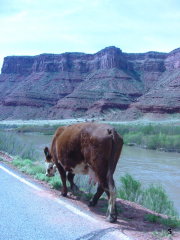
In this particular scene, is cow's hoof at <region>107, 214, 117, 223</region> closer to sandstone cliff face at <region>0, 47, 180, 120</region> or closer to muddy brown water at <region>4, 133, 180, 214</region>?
muddy brown water at <region>4, 133, 180, 214</region>

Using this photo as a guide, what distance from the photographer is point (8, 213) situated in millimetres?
6020

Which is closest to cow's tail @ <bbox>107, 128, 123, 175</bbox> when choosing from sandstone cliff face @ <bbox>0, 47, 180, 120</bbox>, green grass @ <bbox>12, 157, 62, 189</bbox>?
green grass @ <bbox>12, 157, 62, 189</bbox>

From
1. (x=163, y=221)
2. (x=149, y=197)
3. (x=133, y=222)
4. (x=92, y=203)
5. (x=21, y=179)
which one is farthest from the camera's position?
(x=21, y=179)

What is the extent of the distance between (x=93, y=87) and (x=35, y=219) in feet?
379

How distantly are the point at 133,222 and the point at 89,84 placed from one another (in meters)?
119

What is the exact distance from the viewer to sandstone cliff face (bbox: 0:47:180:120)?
106 metres

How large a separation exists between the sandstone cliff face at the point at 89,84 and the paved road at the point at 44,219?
8367 cm

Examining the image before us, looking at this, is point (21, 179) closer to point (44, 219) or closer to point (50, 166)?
point (50, 166)

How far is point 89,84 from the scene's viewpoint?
408ft

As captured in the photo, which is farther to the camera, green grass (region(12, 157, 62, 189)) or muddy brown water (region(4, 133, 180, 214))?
muddy brown water (region(4, 133, 180, 214))

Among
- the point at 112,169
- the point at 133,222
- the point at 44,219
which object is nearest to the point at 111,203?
the point at 133,222

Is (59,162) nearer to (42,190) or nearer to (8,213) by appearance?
(42,190)

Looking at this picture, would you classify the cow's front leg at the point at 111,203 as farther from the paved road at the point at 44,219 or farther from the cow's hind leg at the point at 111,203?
the paved road at the point at 44,219

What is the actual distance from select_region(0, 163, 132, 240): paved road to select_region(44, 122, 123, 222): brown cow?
473 millimetres
